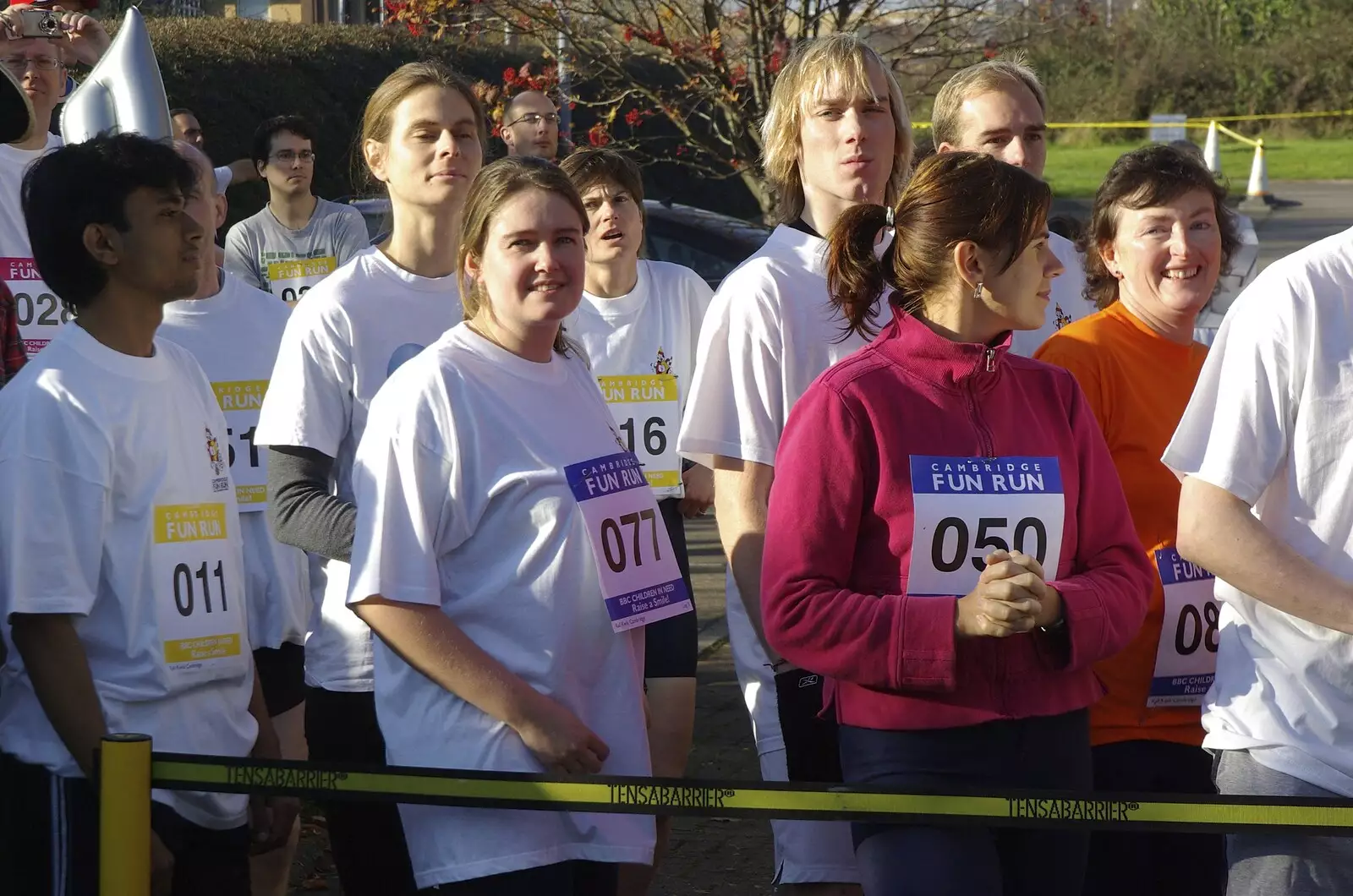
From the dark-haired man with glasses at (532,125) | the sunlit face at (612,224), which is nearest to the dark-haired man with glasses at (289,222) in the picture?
the dark-haired man with glasses at (532,125)

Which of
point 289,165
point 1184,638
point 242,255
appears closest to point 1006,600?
point 1184,638

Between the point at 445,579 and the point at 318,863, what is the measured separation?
2654mm

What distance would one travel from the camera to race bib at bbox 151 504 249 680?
2920 mm

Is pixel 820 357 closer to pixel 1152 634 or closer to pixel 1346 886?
pixel 1152 634

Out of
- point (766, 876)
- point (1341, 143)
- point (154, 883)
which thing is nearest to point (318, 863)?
point (766, 876)

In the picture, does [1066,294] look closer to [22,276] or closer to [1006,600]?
[1006,600]

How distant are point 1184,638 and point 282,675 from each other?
2.16m

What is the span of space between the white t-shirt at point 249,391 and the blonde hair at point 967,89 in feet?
6.08

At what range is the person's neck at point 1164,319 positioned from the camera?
144 inches

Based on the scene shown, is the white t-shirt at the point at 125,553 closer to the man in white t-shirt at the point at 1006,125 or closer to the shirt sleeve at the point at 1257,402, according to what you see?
the shirt sleeve at the point at 1257,402

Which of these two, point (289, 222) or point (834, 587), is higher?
point (289, 222)

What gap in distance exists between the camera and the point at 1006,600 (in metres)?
2.62

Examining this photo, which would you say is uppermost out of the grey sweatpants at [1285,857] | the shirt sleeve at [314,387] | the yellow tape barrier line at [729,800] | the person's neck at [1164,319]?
the person's neck at [1164,319]

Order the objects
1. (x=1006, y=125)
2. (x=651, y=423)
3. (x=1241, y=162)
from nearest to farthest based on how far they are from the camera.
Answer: (x=1006, y=125) < (x=651, y=423) < (x=1241, y=162)
